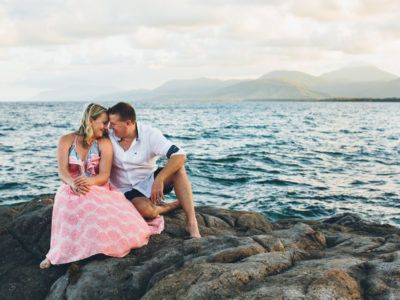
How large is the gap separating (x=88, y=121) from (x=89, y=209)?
1.35m

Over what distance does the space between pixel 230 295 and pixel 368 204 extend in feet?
27.8

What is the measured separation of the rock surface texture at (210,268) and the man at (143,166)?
526 millimetres

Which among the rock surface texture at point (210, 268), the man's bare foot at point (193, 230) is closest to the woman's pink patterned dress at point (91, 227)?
the rock surface texture at point (210, 268)

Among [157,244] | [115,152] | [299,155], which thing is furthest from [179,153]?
[299,155]

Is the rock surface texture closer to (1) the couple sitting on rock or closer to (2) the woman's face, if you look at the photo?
(1) the couple sitting on rock

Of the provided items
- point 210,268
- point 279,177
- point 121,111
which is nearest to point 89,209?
point 121,111

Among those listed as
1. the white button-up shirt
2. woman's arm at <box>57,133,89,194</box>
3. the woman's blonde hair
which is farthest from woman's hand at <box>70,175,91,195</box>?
the white button-up shirt

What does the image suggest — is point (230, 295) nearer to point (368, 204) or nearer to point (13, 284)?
point (13, 284)

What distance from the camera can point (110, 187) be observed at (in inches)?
220

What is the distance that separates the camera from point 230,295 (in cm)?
322

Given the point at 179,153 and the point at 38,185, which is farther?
the point at 38,185

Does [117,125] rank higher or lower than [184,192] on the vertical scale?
higher

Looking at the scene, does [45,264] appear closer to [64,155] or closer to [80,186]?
[80,186]

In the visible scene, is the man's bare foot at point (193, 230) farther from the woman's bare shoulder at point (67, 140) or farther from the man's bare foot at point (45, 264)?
the woman's bare shoulder at point (67, 140)
